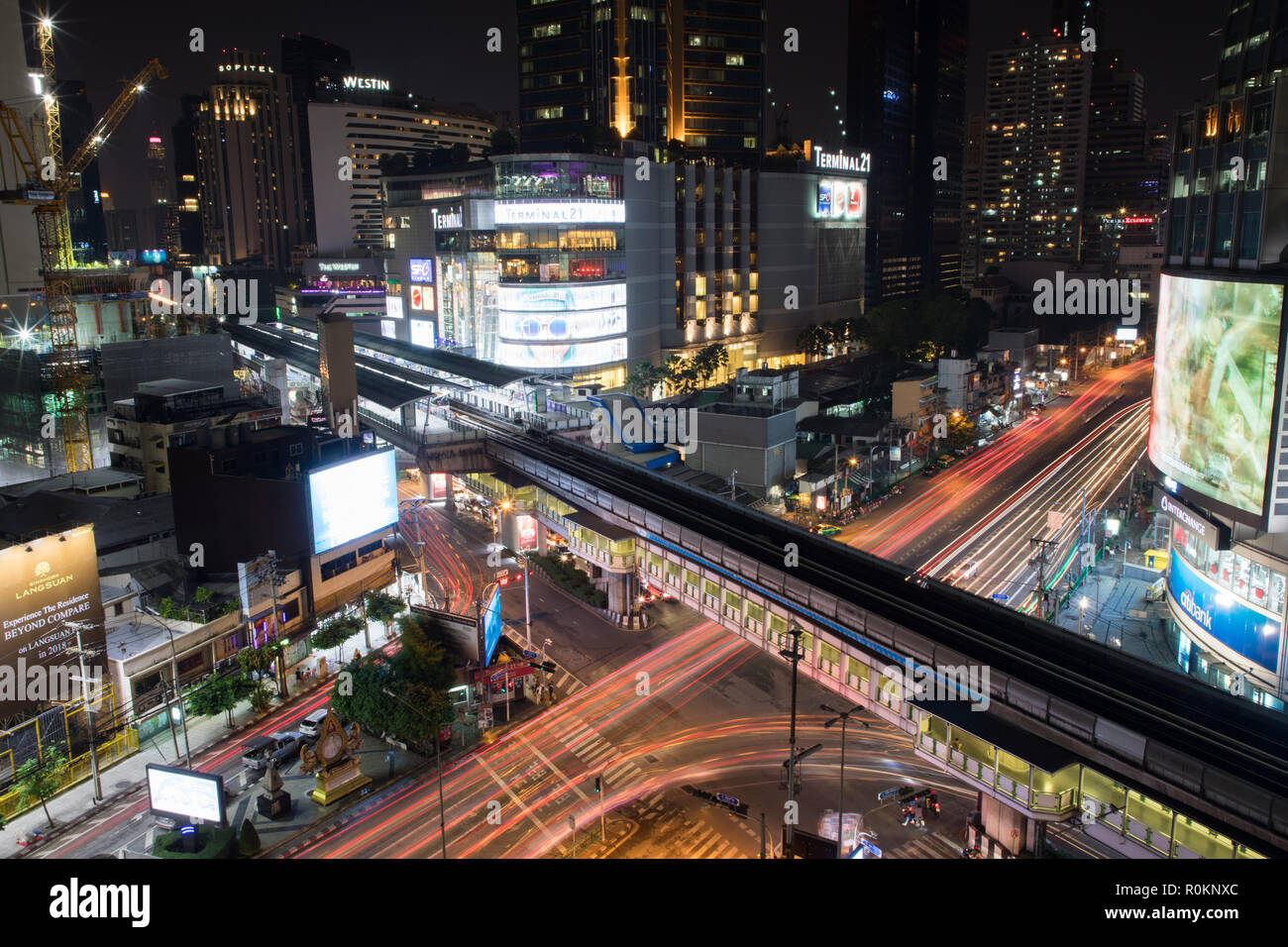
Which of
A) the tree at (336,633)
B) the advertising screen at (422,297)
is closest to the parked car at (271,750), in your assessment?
the tree at (336,633)

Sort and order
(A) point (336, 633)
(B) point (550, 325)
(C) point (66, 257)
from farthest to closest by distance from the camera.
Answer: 1. (B) point (550, 325)
2. (C) point (66, 257)
3. (A) point (336, 633)

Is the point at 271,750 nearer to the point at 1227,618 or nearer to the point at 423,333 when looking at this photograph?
the point at 1227,618

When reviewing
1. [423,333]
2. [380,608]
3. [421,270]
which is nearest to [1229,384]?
[380,608]

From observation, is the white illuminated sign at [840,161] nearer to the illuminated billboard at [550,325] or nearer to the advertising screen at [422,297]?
the illuminated billboard at [550,325]

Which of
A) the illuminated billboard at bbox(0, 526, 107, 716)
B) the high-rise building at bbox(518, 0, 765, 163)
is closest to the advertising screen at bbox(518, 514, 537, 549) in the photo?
the illuminated billboard at bbox(0, 526, 107, 716)
